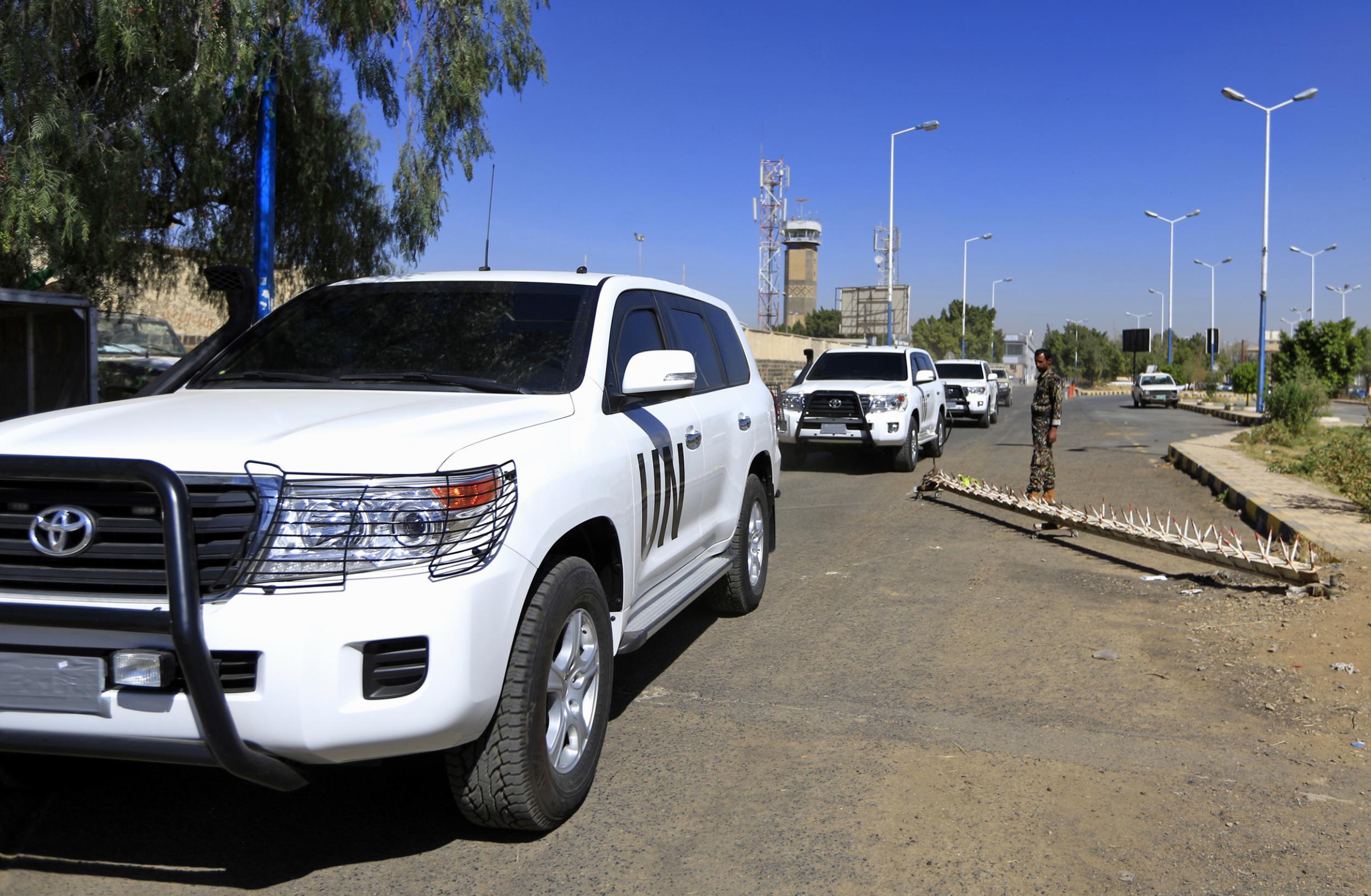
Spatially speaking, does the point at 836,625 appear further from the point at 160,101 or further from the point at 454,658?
the point at 160,101

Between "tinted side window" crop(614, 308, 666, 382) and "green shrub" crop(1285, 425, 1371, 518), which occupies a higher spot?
"tinted side window" crop(614, 308, 666, 382)

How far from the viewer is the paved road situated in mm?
3262

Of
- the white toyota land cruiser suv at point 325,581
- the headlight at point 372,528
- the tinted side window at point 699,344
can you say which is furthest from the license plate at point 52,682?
the tinted side window at point 699,344

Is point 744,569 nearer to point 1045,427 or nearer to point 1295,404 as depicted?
point 1045,427

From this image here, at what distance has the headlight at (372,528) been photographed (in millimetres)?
2803

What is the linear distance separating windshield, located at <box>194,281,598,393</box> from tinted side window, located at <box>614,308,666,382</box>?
0.71ft

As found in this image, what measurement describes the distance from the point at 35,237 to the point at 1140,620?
10609 millimetres

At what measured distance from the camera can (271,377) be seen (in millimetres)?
4238

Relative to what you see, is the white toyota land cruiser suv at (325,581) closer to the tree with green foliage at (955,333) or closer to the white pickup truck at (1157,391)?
the white pickup truck at (1157,391)

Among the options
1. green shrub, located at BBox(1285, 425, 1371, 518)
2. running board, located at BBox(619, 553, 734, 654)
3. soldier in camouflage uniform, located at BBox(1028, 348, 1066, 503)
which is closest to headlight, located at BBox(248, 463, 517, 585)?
running board, located at BBox(619, 553, 734, 654)

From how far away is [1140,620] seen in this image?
6.52 metres

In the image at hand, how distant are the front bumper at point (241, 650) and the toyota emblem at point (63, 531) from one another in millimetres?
119

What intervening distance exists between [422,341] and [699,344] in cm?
189

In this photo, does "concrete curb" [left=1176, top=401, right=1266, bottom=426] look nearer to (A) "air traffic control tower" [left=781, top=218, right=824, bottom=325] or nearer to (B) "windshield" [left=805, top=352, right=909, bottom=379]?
(B) "windshield" [left=805, top=352, right=909, bottom=379]
